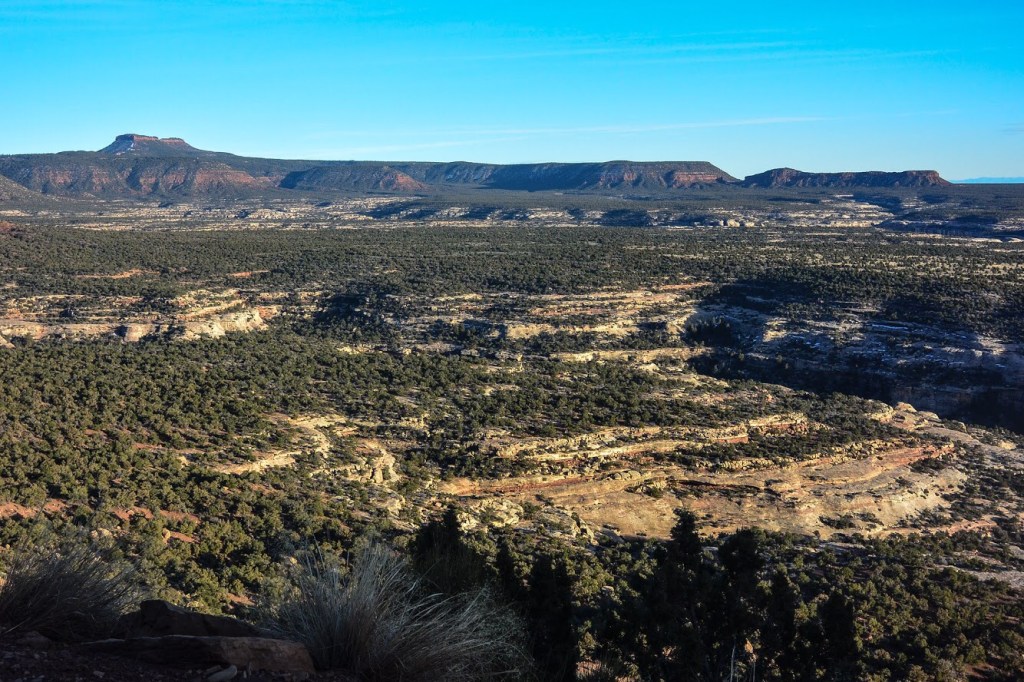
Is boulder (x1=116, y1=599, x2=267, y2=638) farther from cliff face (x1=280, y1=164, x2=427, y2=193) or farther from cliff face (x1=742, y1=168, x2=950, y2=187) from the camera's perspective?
cliff face (x1=280, y1=164, x2=427, y2=193)

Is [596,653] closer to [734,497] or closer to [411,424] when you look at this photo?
[734,497]

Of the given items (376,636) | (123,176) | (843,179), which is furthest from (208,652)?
(123,176)

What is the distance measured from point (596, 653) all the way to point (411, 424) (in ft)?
55.1

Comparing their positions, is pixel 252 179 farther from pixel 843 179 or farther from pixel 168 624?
pixel 168 624

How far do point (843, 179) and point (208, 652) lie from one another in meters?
193

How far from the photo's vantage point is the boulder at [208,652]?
Answer: 565cm

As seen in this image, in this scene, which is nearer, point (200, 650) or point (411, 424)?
point (200, 650)

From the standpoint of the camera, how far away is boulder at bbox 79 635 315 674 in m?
5.65

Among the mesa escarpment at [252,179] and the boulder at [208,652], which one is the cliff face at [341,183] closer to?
the mesa escarpment at [252,179]

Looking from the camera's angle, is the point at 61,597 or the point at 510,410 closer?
the point at 61,597

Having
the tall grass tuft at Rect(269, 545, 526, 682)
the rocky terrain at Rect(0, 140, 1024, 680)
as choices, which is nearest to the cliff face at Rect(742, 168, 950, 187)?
the rocky terrain at Rect(0, 140, 1024, 680)

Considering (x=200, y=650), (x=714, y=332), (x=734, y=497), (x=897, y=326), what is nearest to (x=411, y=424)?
(x=734, y=497)

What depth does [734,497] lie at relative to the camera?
23953 millimetres

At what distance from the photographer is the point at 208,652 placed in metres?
5.69
